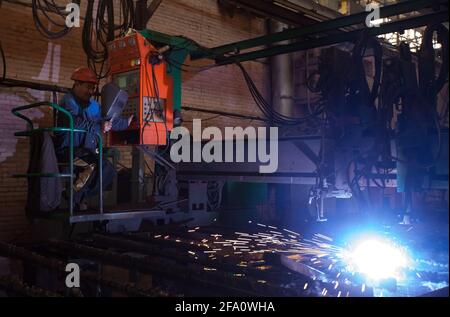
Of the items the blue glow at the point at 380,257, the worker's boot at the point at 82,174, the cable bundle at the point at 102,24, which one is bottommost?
the blue glow at the point at 380,257

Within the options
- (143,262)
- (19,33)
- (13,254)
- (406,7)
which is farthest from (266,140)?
(19,33)

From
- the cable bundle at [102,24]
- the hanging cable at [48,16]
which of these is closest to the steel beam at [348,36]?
the cable bundle at [102,24]

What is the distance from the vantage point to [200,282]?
3.21 meters

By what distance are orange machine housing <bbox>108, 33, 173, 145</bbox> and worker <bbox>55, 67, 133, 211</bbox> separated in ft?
0.95

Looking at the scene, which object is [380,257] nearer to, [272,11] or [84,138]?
[84,138]

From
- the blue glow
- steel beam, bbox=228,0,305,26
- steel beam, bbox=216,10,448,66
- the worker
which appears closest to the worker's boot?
the worker

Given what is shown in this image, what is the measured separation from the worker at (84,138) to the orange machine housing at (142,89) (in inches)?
11.5

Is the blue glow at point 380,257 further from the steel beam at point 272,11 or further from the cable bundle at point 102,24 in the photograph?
the steel beam at point 272,11

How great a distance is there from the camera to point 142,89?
527 cm

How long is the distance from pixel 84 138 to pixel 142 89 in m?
0.91

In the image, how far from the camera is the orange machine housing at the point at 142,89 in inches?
208

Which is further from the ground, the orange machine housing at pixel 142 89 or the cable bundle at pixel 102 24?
the cable bundle at pixel 102 24

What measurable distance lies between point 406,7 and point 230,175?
298 cm
